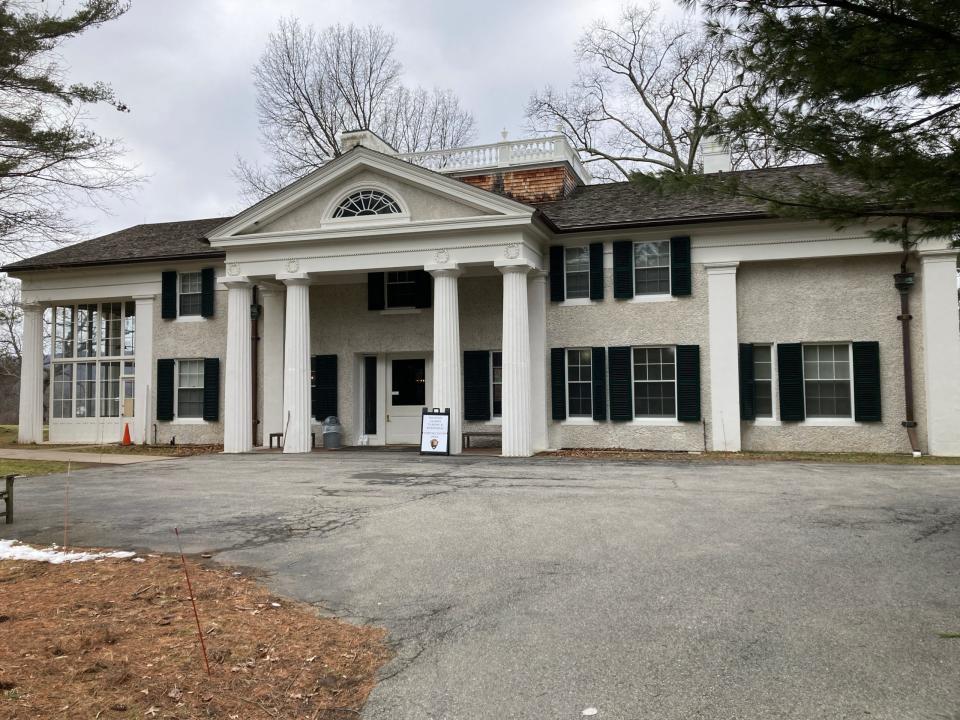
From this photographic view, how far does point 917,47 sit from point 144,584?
290 inches

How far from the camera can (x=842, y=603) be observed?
17.2ft

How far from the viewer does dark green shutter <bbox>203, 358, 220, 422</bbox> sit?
19719mm

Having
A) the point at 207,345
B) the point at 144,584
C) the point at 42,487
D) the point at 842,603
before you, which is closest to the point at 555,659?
the point at 842,603

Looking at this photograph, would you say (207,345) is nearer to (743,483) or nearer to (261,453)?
(261,453)

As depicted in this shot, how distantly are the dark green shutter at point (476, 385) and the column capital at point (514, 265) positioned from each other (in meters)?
2.90

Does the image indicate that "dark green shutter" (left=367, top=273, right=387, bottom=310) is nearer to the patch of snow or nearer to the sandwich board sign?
the sandwich board sign

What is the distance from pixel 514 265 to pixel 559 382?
324 cm

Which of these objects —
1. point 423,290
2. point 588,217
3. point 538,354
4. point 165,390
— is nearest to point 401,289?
point 423,290

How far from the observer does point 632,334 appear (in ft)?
55.1

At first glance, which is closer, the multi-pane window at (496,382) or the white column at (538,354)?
the white column at (538,354)

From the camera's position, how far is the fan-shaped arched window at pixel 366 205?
16.8 metres

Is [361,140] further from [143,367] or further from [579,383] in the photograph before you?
[579,383]

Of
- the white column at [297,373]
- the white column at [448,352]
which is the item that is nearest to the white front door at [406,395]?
the white column at [297,373]

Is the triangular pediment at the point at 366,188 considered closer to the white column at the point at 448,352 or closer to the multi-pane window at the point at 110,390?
the white column at the point at 448,352
